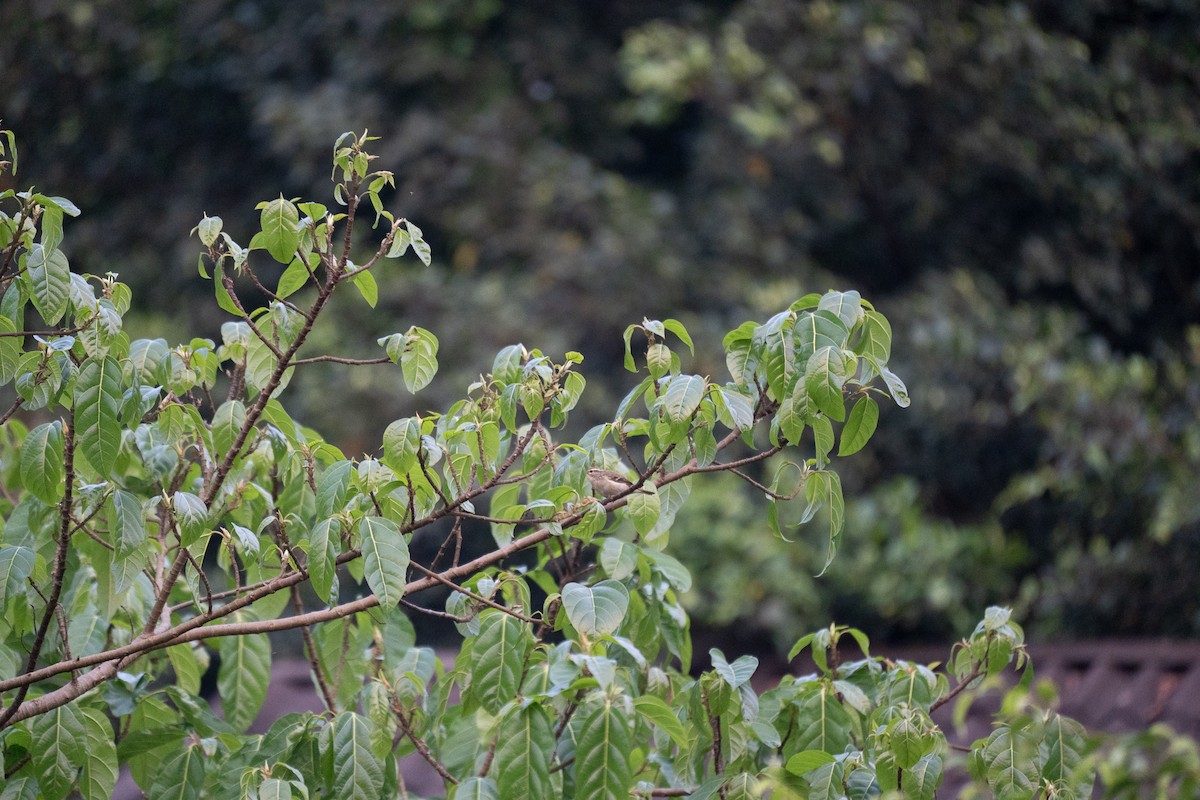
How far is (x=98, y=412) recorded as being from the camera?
125 centimetres

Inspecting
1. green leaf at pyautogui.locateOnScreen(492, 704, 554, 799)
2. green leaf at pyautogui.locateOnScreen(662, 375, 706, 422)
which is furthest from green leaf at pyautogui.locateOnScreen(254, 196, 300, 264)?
green leaf at pyautogui.locateOnScreen(492, 704, 554, 799)

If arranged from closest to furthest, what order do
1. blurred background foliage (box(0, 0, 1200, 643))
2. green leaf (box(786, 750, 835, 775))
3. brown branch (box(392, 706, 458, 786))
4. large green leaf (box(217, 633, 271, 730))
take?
green leaf (box(786, 750, 835, 775)), brown branch (box(392, 706, 458, 786)), large green leaf (box(217, 633, 271, 730)), blurred background foliage (box(0, 0, 1200, 643))

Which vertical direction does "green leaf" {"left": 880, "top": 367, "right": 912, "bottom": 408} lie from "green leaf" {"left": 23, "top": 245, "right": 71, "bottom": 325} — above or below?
above

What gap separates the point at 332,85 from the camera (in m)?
6.12

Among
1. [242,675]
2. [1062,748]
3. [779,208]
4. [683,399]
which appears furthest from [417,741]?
[779,208]

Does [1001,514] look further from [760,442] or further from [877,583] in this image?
[760,442]

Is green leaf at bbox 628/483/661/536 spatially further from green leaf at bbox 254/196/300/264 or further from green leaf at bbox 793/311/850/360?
green leaf at bbox 254/196/300/264

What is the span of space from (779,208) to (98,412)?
477cm

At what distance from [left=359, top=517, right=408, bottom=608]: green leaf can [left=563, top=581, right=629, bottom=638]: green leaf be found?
0.18m

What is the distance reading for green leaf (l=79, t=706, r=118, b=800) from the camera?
137 cm

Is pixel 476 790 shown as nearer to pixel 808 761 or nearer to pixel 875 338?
pixel 808 761

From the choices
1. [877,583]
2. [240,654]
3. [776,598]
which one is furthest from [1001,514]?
[240,654]

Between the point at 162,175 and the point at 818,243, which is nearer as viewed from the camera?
the point at 818,243

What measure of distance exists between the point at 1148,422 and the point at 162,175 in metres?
5.53
